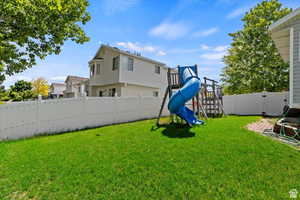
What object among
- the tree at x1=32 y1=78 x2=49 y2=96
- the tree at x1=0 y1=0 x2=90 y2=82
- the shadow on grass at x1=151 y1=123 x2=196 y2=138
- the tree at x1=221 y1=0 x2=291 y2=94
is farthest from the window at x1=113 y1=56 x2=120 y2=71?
the tree at x1=32 y1=78 x2=49 y2=96

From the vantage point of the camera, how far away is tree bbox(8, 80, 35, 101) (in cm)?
2556

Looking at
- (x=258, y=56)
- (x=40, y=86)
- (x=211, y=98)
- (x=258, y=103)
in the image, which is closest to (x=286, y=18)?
(x=211, y=98)

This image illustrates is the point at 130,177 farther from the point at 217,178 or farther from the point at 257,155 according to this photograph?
the point at 257,155

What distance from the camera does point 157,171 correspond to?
3264mm

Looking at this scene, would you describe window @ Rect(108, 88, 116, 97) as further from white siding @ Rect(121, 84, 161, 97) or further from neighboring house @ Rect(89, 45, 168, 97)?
white siding @ Rect(121, 84, 161, 97)

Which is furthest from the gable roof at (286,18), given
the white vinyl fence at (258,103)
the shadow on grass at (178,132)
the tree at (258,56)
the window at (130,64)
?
the tree at (258,56)

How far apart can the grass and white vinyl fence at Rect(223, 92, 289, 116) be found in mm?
8569

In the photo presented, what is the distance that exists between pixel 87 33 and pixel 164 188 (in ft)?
30.9

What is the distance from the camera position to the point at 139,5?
8.62 metres

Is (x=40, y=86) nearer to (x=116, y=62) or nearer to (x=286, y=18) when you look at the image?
(x=116, y=62)

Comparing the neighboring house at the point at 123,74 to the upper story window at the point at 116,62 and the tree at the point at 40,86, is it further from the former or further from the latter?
the tree at the point at 40,86

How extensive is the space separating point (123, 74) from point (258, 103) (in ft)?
37.1

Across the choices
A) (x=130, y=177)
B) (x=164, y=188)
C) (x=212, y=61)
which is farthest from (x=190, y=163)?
(x=212, y=61)

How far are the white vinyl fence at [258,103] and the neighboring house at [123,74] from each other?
7.91m
